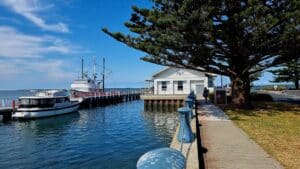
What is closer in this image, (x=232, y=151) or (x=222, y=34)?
(x=232, y=151)

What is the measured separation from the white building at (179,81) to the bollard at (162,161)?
40199mm

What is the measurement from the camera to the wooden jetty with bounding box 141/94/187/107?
3856cm

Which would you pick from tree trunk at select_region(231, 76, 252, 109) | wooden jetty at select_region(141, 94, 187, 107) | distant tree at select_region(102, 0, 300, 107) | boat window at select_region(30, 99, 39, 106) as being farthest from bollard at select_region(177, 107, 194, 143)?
wooden jetty at select_region(141, 94, 187, 107)

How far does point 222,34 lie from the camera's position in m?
18.5

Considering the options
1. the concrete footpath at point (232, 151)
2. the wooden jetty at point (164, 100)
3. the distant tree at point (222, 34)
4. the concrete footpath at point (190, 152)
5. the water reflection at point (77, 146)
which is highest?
the distant tree at point (222, 34)

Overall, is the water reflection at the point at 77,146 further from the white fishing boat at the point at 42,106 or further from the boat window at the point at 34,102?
the boat window at the point at 34,102

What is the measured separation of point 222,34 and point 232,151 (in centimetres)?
1141

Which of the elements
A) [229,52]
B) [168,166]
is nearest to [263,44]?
[229,52]

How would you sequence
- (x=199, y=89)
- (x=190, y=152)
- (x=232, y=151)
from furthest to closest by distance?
(x=199, y=89)
(x=232, y=151)
(x=190, y=152)

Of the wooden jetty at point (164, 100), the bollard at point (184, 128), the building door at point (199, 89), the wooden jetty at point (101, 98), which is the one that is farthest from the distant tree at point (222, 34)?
the wooden jetty at point (101, 98)

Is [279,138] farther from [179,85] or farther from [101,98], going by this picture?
[101,98]

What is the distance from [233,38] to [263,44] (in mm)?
1851

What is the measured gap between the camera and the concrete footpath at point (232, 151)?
725cm

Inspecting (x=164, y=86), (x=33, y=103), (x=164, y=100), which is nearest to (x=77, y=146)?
(x=33, y=103)
